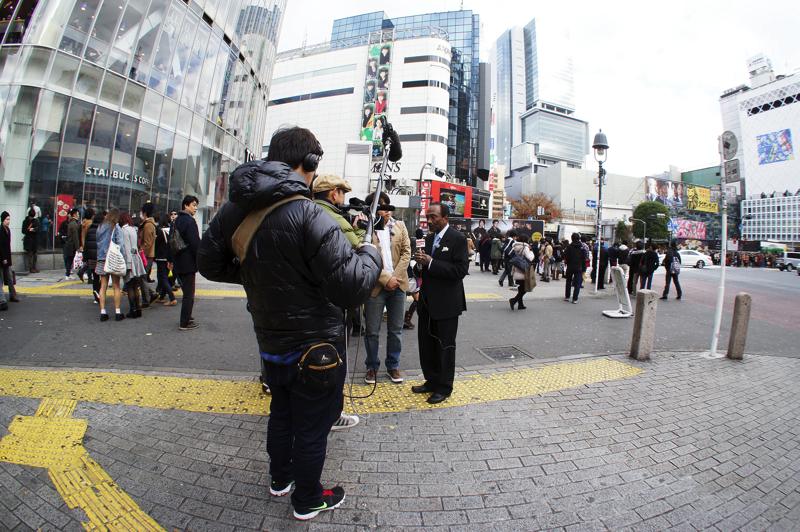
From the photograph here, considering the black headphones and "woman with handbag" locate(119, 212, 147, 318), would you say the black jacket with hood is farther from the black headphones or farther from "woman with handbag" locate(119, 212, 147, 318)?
"woman with handbag" locate(119, 212, 147, 318)

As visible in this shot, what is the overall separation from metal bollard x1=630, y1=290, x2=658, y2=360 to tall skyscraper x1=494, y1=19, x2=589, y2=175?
156777 millimetres

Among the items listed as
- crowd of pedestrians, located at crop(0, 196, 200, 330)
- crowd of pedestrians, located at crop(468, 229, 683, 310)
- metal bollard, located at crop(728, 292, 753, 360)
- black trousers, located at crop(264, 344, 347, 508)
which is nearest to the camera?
black trousers, located at crop(264, 344, 347, 508)

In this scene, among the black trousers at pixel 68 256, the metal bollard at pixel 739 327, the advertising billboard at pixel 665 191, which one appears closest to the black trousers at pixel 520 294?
the metal bollard at pixel 739 327

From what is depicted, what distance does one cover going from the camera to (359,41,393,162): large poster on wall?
64125 millimetres

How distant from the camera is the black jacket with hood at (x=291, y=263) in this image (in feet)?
5.73

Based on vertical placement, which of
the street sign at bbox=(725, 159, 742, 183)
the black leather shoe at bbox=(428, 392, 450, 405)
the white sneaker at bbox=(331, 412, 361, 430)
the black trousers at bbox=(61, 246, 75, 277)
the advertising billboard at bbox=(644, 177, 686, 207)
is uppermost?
the advertising billboard at bbox=(644, 177, 686, 207)

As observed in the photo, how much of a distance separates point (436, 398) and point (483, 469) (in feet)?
3.43

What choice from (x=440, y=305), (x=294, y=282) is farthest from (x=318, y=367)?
(x=440, y=305)

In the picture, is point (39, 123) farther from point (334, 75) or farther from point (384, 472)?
point (334, 75)

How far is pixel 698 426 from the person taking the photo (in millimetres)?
3172

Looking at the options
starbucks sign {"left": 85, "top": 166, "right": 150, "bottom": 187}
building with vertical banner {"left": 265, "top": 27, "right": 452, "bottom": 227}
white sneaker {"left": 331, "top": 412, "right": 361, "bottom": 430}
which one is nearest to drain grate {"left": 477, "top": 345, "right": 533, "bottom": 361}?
white sneaker {"left": 331, "top": 412, "right": 361, "bottom": 430}

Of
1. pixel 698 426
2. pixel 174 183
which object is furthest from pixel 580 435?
pixel 174 183

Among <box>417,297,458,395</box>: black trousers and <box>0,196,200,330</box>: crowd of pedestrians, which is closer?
<box>417,297,458,395</box>: black trousers

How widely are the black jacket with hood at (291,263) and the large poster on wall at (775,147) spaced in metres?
162
